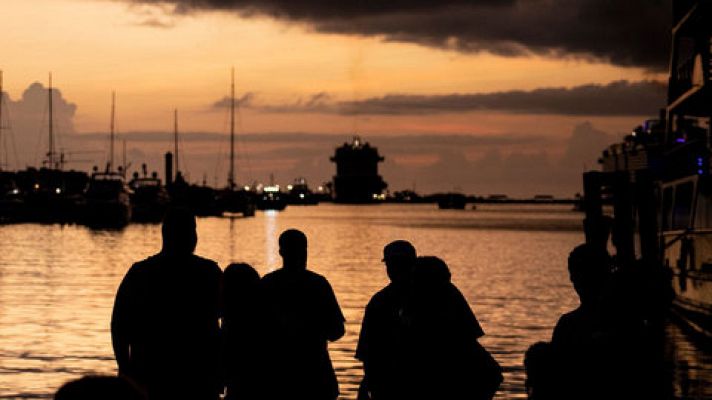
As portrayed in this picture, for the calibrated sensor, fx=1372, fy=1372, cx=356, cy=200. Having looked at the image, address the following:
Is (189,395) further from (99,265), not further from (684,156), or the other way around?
(99,265)

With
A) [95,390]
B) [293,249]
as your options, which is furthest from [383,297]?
[95,390]

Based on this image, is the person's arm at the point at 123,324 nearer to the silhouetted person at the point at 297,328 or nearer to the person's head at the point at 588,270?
the silhouetted person at the point at 297,328

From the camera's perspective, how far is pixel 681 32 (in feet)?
123

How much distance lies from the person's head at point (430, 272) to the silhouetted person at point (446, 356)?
0.13m

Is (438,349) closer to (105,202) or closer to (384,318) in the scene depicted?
(384,318)

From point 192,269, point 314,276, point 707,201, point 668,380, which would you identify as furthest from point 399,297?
point 707,201

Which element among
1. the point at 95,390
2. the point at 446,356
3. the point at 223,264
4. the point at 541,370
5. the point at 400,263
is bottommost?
the point at 223,264

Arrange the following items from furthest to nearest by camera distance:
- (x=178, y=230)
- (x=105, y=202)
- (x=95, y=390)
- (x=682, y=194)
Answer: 1. (x=105, y=202)
2. (x=682, y=194)
3. (x=178, y=230)
4. (x=95, y=390)

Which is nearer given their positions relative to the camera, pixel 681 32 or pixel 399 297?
pixel 399 297

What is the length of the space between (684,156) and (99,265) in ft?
135

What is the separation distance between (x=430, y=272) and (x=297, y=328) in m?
1.87

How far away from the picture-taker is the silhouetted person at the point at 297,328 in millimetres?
8992

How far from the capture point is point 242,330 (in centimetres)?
889

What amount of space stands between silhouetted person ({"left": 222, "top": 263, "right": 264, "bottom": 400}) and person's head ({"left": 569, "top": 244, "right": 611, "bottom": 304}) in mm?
2027
